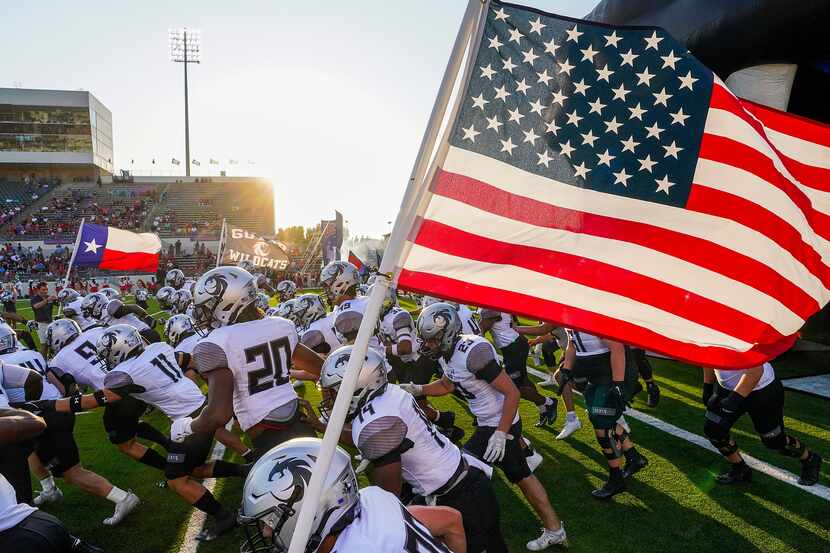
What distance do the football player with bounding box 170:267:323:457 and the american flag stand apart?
2199mm

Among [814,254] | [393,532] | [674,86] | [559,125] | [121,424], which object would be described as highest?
[674,86]

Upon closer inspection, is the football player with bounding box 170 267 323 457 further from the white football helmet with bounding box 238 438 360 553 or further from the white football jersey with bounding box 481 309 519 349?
the white football jersey with bounding box 481 309 519 349

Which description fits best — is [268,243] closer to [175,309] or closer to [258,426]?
[175,309]

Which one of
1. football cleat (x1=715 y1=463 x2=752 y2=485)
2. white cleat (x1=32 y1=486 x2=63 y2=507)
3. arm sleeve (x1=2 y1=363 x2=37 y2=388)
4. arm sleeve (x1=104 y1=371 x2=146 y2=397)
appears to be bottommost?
white cleat (x1=32 y1=486 x2=63 y2=507)

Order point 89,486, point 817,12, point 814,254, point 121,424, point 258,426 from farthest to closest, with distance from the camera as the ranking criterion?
1. point 817,12
2. point 121,424
3. point 89,486
4. point 258,426
5. point 814,254

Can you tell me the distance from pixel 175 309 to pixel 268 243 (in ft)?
20.4

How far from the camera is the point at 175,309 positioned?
13.0m

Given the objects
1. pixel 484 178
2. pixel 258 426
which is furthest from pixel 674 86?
pixel 258 426

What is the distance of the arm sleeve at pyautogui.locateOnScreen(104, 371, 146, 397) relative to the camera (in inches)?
212

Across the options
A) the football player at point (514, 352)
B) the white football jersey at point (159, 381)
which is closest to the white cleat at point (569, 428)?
the football player at point (514, 352)

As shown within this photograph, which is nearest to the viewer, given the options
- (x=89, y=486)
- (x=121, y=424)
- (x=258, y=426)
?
(x=258, y=426)

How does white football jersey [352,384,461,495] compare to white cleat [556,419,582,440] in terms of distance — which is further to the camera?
white cleat [556,419,582,440]

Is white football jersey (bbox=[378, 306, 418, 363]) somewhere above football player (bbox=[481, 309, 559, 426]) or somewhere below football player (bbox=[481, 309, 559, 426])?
above

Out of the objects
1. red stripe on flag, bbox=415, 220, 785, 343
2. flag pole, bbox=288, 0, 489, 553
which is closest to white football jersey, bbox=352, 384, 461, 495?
flag pole, bbox=288, 0, 489, 553
